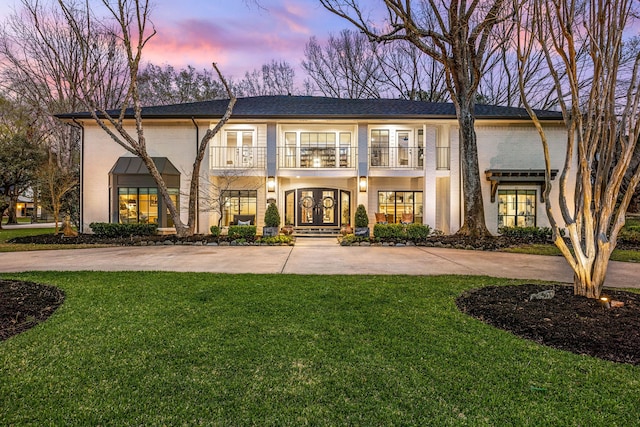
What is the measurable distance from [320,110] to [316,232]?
556 cm

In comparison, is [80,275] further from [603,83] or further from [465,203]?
[465,203]

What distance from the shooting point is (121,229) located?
12.8 metres

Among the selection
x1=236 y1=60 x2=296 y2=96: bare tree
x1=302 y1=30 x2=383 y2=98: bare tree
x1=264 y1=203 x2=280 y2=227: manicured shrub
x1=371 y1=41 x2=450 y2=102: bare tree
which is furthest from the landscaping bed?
x1=371 y1=41 x2=450 y2=102: bare tree

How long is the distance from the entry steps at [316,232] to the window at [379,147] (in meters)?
3.59

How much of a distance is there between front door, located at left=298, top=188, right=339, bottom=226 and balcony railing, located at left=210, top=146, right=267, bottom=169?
8.47 feet

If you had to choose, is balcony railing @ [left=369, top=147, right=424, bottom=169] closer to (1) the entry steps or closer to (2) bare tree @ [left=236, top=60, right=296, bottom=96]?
(1) the entry steps

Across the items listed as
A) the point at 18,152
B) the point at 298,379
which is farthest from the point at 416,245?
the point at 18,152

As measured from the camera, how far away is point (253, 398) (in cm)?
246

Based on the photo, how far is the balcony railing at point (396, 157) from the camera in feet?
48.3

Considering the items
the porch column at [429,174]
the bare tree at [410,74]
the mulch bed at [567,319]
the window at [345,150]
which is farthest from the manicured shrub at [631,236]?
the bare tree at [410,74]

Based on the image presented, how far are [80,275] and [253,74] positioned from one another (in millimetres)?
23306

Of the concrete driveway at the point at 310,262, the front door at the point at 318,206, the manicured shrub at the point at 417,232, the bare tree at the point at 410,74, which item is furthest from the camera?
the bare tree at the point at 410,74

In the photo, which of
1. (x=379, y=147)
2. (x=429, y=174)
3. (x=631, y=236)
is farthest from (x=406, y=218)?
(x=631, y=236)

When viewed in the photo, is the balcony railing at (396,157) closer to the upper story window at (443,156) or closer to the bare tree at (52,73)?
the upper story window at (443,156)
